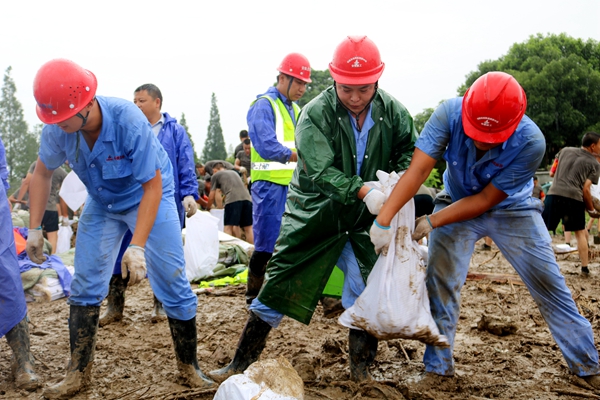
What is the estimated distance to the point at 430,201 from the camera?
559cm

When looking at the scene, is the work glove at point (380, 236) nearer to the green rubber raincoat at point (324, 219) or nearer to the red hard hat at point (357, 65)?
the green rubber raincoat at point (324, 219)

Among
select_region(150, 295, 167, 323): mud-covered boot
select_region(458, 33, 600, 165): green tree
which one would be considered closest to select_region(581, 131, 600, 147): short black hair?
select_region(150, 295, 167, 323): mud-covered boot

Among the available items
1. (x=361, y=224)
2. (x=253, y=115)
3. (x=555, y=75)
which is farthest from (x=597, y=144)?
(x=555, y=75)

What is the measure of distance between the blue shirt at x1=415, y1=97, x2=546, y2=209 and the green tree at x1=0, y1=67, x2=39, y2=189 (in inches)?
1735

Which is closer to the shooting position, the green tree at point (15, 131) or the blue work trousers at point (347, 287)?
the blue work trousers at point (347, 287)

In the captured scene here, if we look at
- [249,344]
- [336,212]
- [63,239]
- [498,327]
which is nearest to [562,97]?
[63,239]

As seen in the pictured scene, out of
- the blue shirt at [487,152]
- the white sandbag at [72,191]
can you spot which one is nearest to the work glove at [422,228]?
the blue shirt at [487,152]

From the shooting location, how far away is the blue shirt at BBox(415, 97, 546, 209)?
2.85 m

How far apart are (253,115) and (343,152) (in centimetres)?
201

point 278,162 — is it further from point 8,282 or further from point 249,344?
point 8,282

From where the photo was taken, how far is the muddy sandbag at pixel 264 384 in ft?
7.67

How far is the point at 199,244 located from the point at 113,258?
3322 mm

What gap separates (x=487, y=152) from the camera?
2.91 m

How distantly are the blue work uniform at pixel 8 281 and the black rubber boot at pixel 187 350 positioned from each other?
37.8 inches
